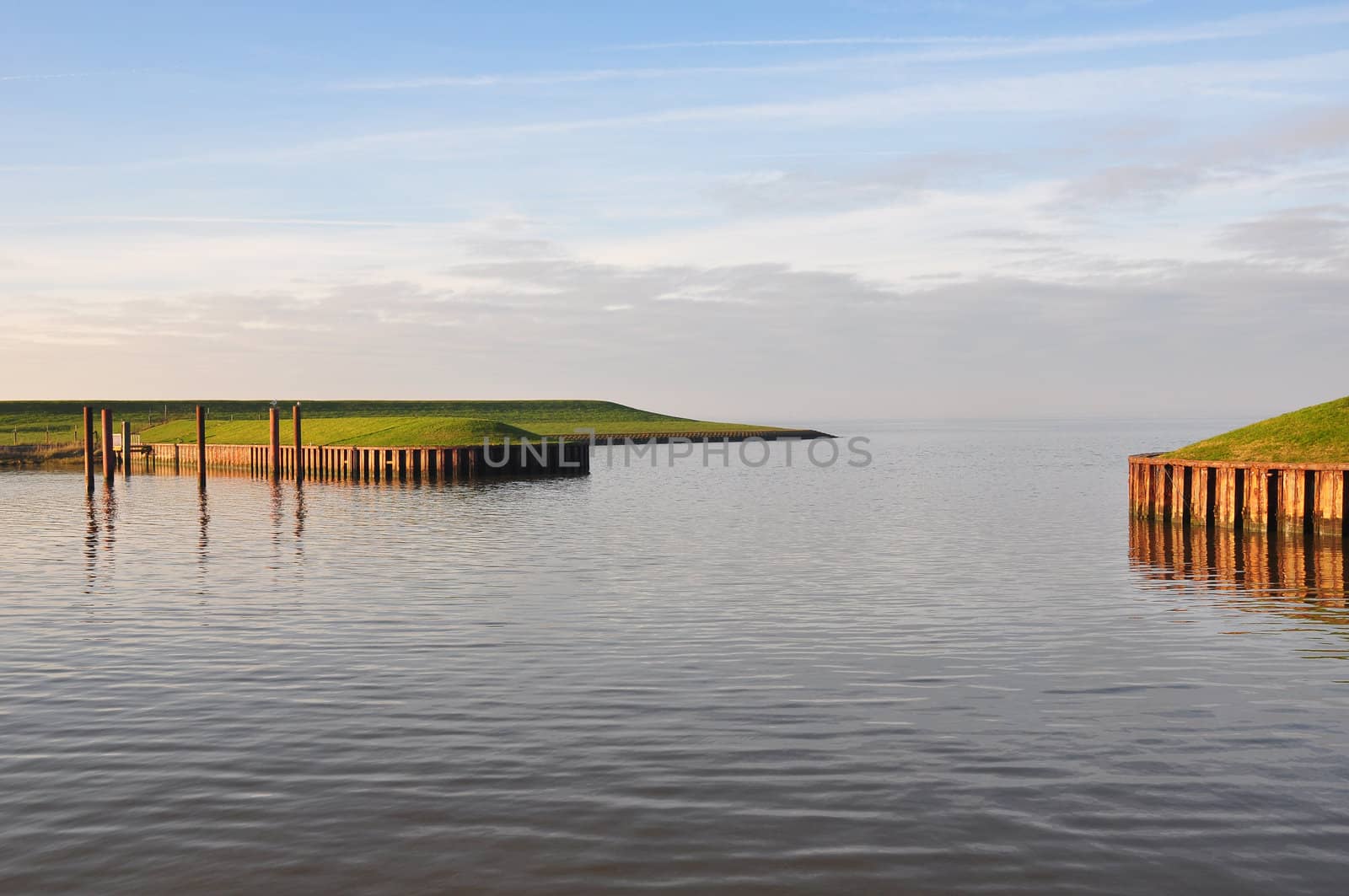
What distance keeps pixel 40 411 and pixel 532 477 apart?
154m

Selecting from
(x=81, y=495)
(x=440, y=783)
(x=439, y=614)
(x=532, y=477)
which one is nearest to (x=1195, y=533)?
(x=439, y=614)

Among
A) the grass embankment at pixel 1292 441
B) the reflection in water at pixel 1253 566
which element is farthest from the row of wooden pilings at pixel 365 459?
the reflection in water at pixel 1253 566

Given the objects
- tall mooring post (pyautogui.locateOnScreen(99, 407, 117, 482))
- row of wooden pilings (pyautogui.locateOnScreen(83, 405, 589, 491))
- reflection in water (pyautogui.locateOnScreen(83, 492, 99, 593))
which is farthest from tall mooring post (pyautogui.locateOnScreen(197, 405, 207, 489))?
reflection in water (pyautogui.locateOnScreen(83, 492, 99, 593))

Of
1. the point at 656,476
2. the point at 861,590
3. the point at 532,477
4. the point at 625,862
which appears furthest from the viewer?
the point at 656,476

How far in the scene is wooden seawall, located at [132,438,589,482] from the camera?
79.0m

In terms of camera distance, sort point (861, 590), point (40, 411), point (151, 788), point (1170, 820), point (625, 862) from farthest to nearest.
A: 1. point (40, 411)
2. point (861, 590)
3. point (151, 788)
4. point (1170, 820)
5. point (625, 862)

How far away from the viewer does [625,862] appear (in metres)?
10.2

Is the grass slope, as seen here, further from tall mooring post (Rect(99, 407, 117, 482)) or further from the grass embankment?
the grass embankment

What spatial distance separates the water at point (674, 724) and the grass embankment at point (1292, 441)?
6198 millimetres

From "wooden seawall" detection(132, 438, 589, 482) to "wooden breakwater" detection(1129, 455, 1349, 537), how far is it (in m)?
47.8

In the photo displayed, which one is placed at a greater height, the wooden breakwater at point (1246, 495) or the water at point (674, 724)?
the wooden breakwater at point (1246, 495)

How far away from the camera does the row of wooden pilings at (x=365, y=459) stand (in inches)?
3086

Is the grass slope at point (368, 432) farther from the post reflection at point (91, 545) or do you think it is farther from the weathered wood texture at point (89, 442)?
the post reflection at point (91, 545)

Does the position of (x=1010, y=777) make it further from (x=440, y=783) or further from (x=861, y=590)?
(x=861, y=590)
